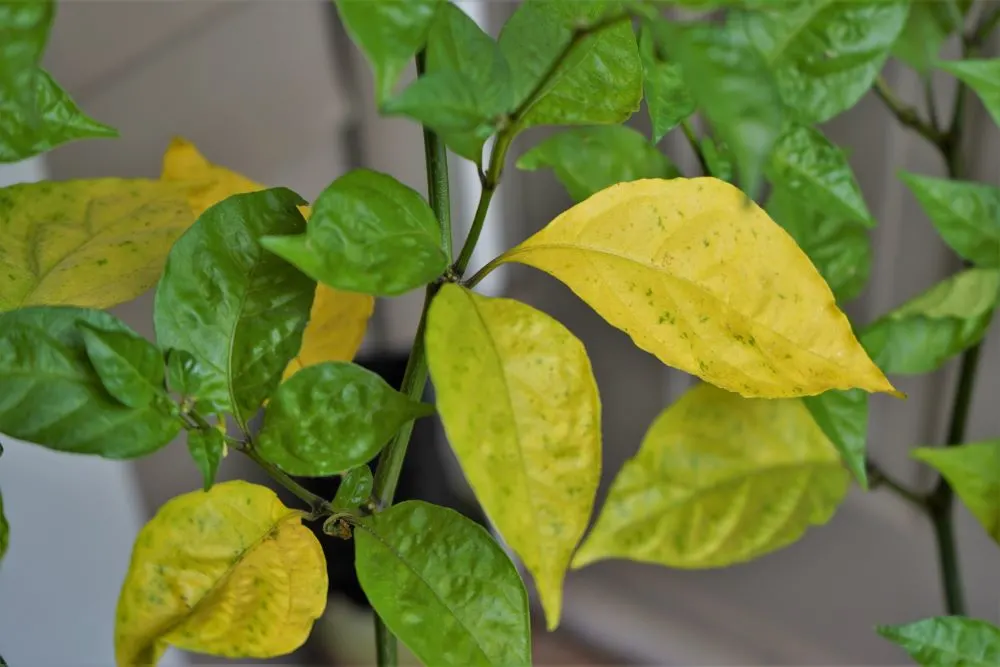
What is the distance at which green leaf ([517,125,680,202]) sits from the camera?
0.38 metres

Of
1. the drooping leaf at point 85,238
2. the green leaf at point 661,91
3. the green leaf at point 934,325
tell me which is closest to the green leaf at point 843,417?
the green leaf at point 934,325

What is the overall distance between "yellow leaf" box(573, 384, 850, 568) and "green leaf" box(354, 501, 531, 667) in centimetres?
15

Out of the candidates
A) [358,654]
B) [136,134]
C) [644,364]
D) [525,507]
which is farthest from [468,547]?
[358,654]

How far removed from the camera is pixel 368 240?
9.7 inches

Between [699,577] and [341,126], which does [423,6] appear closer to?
[341,126]

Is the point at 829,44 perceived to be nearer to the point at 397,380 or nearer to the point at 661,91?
the point at 661,91

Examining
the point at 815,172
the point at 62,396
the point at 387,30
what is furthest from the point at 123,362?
the point at 815,172

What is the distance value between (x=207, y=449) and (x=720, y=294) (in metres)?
0.15

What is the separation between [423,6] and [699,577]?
878 millimetres

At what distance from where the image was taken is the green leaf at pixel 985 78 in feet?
1.20

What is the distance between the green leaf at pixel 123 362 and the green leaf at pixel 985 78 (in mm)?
300

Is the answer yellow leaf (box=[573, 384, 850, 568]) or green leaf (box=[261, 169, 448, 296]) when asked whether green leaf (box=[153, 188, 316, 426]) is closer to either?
green leaf (box=[261, 169, 448, 296])

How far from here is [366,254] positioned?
24cm

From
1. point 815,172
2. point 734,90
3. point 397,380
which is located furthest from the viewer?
point 397,380
